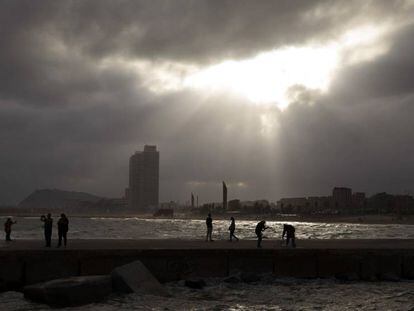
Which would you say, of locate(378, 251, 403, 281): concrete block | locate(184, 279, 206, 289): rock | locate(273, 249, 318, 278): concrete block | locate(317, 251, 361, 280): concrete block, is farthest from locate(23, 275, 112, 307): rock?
locate(378, 251, 403, 281): concrete block

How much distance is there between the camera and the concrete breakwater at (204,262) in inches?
701

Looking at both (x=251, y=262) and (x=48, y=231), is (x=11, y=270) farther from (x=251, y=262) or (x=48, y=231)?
(x=251, y=262)

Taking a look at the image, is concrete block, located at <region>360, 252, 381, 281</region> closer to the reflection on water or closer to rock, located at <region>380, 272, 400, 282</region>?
rock, located at <region>380, 272, 400, 282</region>

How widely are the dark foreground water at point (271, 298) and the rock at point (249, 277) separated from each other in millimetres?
247

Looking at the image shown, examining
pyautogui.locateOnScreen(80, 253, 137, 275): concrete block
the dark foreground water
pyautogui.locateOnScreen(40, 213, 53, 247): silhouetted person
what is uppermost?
pyautogui.locateOnScreen(40, 213, 53, 247): silhouetted person

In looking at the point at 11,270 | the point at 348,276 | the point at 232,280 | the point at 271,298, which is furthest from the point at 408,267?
the point at 11,270

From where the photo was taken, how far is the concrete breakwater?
17.8 meters

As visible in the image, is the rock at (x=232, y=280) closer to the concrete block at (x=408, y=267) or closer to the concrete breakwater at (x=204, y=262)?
the concrete breakwater at (x=204, y=262)

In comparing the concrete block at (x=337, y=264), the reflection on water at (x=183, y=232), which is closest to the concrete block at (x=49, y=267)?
the concrete block at (x=337, y=264)

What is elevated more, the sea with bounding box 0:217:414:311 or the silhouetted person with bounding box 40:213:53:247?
the silhouetted person with bounding box 40:213:53:247

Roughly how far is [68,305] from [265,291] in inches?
282

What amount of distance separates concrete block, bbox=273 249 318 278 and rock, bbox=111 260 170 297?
19.2 ft

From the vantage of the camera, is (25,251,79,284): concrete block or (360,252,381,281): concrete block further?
(360,252,381,281): concrete block

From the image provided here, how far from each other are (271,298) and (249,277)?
2.92m
